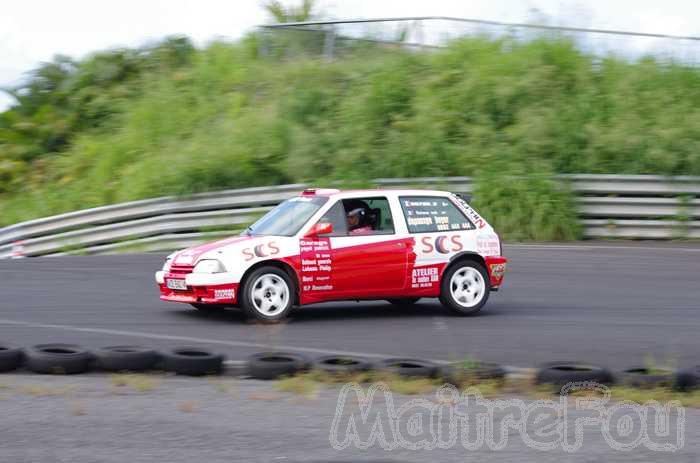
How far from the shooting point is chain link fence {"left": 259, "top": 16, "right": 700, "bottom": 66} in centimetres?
2380

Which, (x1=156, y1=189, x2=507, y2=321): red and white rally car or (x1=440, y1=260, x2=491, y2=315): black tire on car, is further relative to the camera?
(x1=440, y1=260, x2=491, y2=315): black tire on car

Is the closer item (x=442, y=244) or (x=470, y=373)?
(x=470, y=373)

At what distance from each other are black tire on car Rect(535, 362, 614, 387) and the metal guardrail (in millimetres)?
11423

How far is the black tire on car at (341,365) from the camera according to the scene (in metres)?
8.13

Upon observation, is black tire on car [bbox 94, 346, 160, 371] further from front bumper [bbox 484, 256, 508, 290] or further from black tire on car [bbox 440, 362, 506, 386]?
front bumper [bbox 484, 256, 508, 290]

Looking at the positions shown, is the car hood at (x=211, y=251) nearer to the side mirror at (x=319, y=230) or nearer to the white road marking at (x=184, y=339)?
the side mirror at (x=319, y=230)

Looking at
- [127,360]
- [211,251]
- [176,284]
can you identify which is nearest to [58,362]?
[127,360]

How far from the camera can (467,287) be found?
39.1ft

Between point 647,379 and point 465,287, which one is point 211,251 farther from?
point 647,379

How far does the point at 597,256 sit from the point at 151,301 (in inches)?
321

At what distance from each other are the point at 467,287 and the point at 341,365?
3.99m

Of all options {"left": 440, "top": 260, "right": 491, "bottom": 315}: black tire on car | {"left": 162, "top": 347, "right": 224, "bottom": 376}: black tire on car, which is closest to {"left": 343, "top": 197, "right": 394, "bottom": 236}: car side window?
{"left": 440, "top": 260, "right": 491, "bottom": 315}: black tire on car

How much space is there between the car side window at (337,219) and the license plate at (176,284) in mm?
1735

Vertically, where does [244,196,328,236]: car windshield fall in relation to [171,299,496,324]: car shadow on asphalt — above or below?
above
